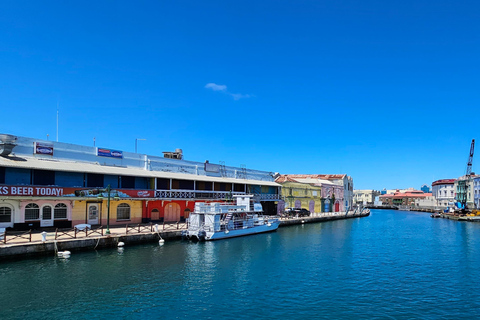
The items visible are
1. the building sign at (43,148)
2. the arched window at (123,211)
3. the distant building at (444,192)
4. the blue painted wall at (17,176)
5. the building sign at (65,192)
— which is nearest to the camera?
the building sign at (65,192)

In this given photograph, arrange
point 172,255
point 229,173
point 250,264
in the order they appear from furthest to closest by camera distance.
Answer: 1. point 229,173
2. point 172,255
3. point 250,264

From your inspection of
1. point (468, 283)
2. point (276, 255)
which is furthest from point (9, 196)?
point (468, 283)

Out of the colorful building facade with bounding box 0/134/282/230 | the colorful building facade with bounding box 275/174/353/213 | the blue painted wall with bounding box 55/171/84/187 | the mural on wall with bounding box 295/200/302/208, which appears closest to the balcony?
the colorful building facade with bounding box 0/134/282/230

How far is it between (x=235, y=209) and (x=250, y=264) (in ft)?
53.4

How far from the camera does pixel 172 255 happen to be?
29594 mm

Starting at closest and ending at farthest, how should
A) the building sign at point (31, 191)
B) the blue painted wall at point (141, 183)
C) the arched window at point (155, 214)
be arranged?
the building sign at point (31, 191) < the blue painted wall at point (141, 183) < the arched window at point (155, 214)

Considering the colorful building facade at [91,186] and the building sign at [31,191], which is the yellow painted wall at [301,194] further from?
the building sign at [31,191]

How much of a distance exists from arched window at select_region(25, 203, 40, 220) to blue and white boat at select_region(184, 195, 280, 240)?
14559 millimetres

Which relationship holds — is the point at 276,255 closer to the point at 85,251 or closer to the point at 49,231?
the point at 85,251

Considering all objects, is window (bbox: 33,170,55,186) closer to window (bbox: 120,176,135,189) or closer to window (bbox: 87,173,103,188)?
window (bbox: 87,173,103,188)

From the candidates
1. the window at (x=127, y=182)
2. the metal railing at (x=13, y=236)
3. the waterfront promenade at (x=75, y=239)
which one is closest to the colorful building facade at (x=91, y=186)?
the window at (x=127, y=182)

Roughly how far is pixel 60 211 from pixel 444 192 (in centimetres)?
16134

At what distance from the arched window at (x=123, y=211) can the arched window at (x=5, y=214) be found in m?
11.2

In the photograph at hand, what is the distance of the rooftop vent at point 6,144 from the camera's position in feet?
105
